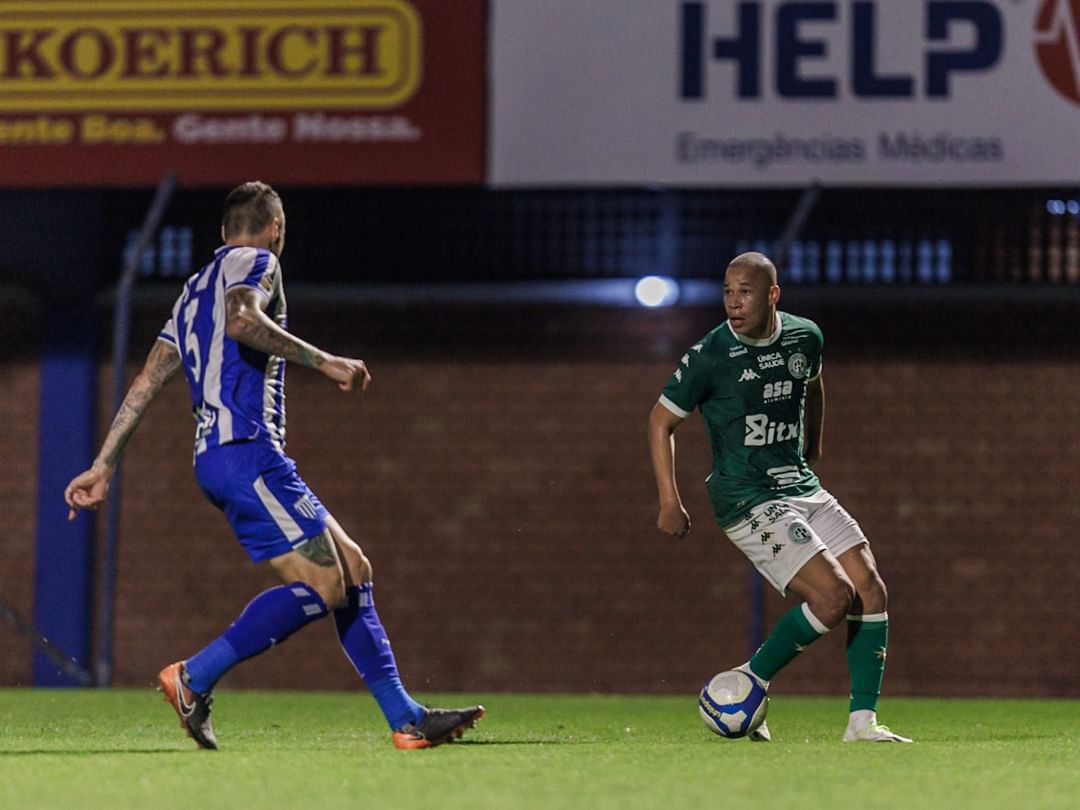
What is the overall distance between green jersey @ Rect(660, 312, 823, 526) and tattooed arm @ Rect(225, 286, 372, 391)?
1.59 metres

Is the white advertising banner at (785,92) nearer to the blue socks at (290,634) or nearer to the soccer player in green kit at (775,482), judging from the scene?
the soccer player in green kit at (775,482)

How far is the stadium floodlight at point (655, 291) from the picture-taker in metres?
12.7

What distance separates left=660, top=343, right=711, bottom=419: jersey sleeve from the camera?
7172 mm

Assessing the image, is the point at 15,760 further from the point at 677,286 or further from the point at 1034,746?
the point at 677,286

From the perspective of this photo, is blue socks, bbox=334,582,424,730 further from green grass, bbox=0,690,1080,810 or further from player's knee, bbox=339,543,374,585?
green grass, bbox=0,690,1080,810

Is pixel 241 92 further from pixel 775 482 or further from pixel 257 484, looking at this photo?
pixel 257 484

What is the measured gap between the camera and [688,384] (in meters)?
7.18

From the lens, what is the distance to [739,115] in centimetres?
1104

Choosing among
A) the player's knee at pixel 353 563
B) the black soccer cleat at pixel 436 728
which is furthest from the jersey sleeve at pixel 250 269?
the black soccer cleat at pixel 436 728

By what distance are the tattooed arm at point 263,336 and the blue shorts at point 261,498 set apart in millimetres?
337

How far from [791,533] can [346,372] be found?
1.96 m

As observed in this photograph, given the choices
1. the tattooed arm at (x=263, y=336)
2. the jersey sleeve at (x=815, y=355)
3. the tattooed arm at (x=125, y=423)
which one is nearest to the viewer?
the tattooed arm at (x=263, y=336)

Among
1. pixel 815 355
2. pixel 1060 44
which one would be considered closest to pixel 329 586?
pixel 815 355

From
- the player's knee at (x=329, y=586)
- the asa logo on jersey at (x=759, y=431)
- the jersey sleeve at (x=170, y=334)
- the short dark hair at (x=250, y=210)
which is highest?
the short dark hair at (x=250, y=210)
